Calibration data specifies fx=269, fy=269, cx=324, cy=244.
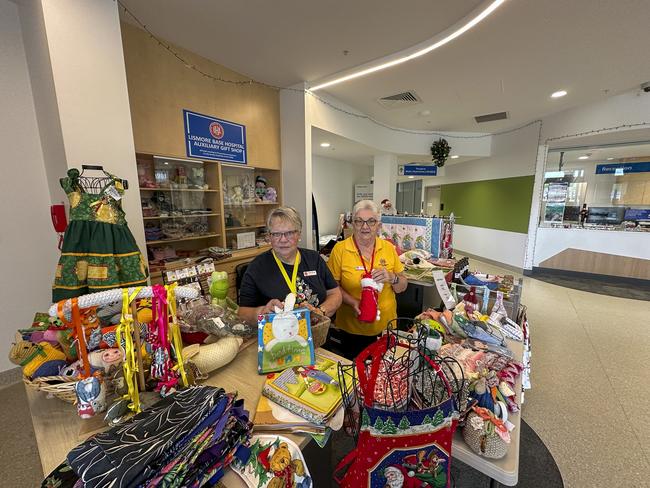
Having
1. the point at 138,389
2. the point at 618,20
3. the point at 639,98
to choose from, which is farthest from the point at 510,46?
the point at 138,389

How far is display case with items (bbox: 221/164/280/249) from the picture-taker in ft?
12.8

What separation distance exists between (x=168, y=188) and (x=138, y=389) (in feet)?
9.06

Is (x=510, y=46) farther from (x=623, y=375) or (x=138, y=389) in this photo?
(x=138, y=389)

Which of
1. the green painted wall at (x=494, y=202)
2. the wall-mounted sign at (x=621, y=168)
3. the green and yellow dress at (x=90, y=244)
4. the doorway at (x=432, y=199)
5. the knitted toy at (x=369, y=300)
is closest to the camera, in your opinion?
the green and yellow dress at (x=90, y=244)

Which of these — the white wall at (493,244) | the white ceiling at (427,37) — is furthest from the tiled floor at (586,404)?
the white ceiling at (427,37)

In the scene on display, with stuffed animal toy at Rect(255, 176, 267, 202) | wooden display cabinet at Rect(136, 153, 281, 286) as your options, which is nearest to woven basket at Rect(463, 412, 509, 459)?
wooden display cabinet at Rect(136, 153, 281, 286)

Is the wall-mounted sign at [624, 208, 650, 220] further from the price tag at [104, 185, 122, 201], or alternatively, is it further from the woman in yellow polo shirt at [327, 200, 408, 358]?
the price tag at [104, 185, 122, 201]

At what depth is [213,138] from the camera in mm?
3418

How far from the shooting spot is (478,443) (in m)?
0.92

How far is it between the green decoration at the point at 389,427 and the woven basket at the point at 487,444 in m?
0.37

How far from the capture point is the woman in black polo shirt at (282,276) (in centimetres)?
160

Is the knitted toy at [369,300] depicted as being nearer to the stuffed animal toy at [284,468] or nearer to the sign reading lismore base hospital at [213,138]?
the stuffed animal toy at [284,468]

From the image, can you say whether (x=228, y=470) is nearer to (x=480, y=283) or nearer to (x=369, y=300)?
(x=369, y=300)

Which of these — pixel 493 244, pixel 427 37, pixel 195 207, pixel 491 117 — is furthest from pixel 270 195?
pixel 493 244
